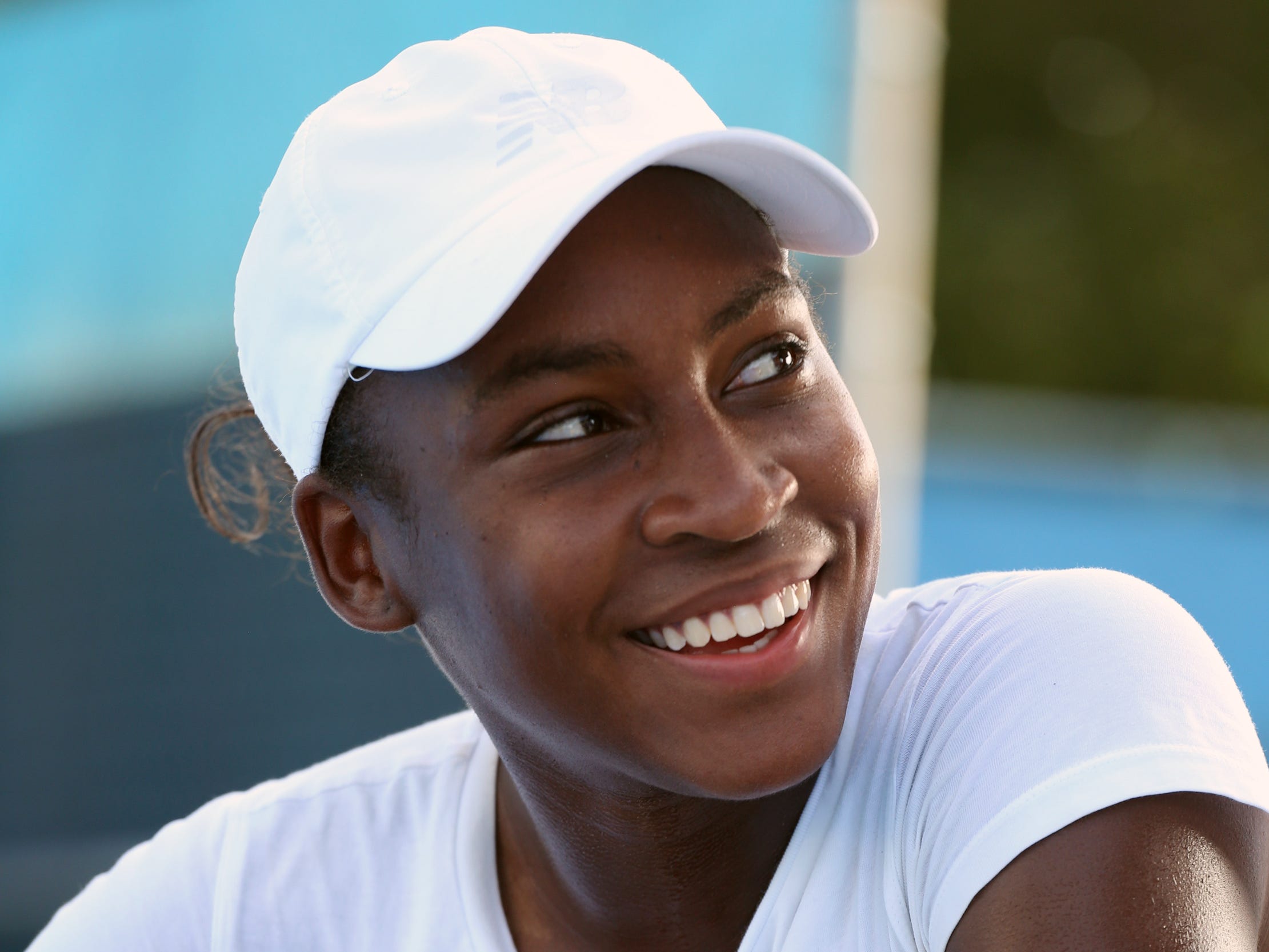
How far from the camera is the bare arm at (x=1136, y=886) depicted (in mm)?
1243

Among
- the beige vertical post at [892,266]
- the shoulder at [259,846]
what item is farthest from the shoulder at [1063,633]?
the beige vertical post at [892,266]

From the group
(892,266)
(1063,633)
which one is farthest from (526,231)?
(892,266)

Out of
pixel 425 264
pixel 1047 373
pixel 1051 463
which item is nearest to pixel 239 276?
pixel 425 264

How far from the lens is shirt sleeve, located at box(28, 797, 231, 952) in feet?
6.34

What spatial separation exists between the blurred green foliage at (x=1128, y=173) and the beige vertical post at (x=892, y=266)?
326cm

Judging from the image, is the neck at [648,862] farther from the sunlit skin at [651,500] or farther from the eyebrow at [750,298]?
the eyebrow at [750,298]

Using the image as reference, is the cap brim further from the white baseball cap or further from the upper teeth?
the upper teeth

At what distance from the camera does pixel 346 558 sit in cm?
176

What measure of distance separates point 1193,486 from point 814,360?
10.8ft

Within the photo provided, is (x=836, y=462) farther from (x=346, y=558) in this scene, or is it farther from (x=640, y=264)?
(x=346, y=558)

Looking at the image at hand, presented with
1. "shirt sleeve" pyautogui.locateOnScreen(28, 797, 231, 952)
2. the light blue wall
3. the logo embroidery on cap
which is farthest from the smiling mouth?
the light blue wall

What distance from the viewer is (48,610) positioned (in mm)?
3758

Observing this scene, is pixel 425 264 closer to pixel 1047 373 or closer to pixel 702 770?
pixel 702 770

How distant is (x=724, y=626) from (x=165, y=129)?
2856mm
